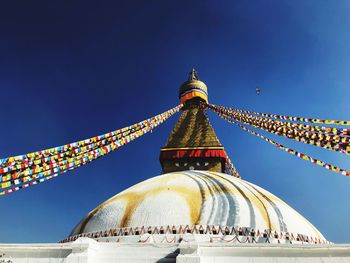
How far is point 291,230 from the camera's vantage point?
8570 millimetres

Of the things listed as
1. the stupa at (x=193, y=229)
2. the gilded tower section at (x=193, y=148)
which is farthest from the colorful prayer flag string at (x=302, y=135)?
the gilded tower section at (x=193, y=148)

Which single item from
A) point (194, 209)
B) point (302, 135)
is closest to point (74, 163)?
point (194, 209)

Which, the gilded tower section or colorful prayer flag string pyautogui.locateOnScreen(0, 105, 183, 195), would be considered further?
the gilded tower section

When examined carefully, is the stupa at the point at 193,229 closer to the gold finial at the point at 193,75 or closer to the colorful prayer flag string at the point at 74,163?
the colorful prayer flag string at the point at 74,163

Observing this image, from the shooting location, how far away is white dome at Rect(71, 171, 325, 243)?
8.27 m

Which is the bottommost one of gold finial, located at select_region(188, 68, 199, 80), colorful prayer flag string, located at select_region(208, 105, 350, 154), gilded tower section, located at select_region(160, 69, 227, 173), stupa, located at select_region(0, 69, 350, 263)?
stupa, located at select_region(0, 69, 350, 263)

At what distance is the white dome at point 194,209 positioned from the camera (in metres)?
8.27

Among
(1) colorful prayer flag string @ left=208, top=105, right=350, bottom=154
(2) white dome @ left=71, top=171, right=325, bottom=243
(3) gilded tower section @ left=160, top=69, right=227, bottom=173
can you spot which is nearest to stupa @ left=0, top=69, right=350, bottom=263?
(2) white dome @ left=71, top=171, right=325, bottom=243

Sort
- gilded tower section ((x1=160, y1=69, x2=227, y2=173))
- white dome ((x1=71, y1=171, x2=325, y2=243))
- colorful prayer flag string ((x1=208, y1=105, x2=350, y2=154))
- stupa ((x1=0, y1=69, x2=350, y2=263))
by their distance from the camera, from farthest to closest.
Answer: gilded tower section ((x1=160, y1=69, x2=227, y2=173)) < white dome ((x1=71, y1=171, x2=325, y2=243)) < colorful prayer flag string ((x1=208, y1=105, x2=350, y2=154)) < stupa ((x1=0, y1=69, x2=350, y2=263))

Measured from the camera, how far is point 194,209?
8.49 metres

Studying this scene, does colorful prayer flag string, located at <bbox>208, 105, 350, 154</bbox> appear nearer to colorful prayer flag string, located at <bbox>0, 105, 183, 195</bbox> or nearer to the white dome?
the white dome

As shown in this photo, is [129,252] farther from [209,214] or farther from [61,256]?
[209,214]

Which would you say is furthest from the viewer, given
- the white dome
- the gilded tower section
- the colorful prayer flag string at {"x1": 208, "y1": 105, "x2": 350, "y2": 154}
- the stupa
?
the gilded tower section

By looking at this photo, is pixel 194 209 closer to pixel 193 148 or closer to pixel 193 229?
pixel 193 229
